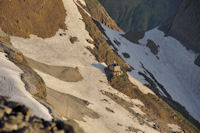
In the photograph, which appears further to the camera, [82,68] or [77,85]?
[82,68]

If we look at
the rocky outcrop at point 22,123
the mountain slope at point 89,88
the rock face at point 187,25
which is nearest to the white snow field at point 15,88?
the rocky outcrop at point 22,123

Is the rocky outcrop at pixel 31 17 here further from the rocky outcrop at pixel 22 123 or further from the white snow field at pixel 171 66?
the rocky outcrop at pixel 22 123

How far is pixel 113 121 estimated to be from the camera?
3111 centimetres

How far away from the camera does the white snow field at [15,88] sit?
16.4 meters

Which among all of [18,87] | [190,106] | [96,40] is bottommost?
[18,87]

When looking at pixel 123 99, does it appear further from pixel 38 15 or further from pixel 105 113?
pixel 38 15

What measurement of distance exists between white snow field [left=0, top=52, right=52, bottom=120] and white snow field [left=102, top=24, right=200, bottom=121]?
114ft

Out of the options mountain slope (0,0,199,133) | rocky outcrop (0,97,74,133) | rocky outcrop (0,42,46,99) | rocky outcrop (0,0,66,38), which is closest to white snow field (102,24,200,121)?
mountain slope (0,0,199,133)

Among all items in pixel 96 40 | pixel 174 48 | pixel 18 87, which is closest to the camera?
pixel 18 87

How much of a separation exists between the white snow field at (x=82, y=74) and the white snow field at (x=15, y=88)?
8.72m

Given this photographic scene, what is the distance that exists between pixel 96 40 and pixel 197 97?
34131 mm

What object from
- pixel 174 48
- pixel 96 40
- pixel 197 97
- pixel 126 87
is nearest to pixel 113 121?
pixel 126 87

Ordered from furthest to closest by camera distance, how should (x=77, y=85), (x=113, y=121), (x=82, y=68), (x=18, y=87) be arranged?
(x=82, y=68), (x=77, y=85), (x=113, y=121), (x=18, y=87)

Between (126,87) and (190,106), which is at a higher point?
(190,106)
